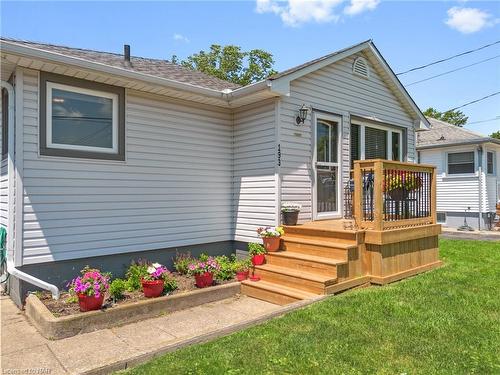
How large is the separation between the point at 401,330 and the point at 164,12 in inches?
302

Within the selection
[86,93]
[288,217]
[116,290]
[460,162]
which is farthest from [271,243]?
[460,162]

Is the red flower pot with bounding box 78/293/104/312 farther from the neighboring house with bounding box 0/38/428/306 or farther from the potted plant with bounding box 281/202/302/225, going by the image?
the potted plant with bounding box 281/202/302/225

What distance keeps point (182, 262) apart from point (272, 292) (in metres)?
1.75

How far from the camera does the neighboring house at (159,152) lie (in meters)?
4.97

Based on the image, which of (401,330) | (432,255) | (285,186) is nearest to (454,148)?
(432,255)

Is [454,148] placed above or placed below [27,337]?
above

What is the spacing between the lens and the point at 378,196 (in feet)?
18.3

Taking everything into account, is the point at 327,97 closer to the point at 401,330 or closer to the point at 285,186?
the point at 285,186

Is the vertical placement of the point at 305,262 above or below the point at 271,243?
below

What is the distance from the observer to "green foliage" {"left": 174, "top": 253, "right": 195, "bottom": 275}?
241 inches

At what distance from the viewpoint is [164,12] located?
315 inches

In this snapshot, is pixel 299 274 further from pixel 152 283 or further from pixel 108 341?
pixel 108 341

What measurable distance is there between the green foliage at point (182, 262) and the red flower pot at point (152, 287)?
1.24 m

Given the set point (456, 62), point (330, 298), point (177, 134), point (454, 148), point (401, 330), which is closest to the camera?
point (401, 330)
